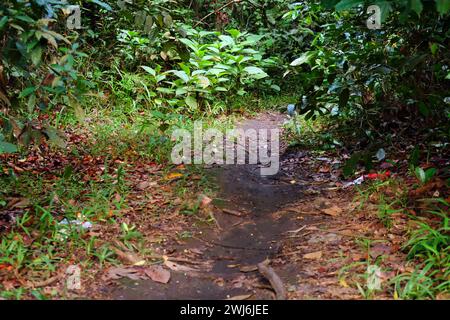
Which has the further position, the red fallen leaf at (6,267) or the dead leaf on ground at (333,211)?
the dead leaf on ground at (333,211)

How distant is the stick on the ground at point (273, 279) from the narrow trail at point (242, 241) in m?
0.04

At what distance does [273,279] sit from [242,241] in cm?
60

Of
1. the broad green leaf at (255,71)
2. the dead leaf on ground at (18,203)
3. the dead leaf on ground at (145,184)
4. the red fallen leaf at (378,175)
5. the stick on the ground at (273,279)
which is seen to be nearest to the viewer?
the stick on the ground at (273,279)

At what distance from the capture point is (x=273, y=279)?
2408mm

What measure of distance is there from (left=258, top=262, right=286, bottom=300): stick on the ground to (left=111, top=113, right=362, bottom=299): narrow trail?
36 millimetres

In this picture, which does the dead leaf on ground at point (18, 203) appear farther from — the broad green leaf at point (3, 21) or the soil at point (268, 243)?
the broad green leaf at point (3, 21)

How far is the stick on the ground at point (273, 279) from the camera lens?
229 cm

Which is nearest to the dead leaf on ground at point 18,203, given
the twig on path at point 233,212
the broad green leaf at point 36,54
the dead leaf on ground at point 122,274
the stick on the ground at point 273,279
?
the dead leaf on ground at point 122,274

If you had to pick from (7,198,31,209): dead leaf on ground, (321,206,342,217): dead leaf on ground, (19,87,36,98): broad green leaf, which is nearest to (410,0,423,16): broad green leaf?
(321,206,342,217): dead leaf on ground

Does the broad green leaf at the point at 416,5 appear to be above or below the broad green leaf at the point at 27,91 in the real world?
above

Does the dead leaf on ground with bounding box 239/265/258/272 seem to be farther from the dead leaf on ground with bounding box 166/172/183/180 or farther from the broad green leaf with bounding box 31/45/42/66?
the broad green leaf with bounding box 31/45/42/66

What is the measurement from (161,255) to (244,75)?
4.14 metres

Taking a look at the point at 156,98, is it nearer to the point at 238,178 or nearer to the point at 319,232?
the point at 238,178

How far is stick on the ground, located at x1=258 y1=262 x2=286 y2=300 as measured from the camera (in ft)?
7.51
